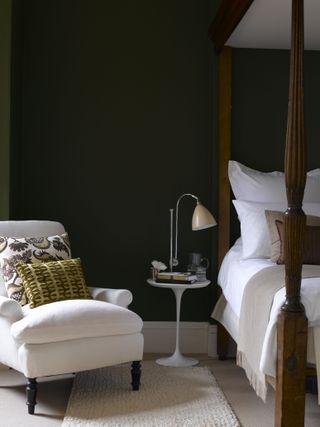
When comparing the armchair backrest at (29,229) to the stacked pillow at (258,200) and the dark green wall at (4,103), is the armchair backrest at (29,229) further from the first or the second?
the stacked pillow at (258,200)

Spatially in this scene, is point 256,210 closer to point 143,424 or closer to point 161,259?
point 161,259

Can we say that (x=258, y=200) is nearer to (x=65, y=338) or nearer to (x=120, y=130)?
(x=120, y=130)

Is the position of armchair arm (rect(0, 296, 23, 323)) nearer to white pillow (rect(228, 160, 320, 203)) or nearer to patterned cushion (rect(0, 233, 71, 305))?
patterned cushion (rect(0, 233, 71, 305))

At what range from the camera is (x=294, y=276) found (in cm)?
288

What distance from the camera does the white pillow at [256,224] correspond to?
4.27 metres

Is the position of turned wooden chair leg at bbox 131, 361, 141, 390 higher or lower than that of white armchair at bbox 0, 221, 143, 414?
lower

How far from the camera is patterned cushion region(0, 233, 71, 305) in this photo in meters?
4.00

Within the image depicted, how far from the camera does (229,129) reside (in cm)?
493

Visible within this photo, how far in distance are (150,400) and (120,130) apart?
2191 millimetres

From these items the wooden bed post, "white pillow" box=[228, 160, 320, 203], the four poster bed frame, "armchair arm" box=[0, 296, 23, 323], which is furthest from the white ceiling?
"armchair arm" box=[0, 296, 23, 323]

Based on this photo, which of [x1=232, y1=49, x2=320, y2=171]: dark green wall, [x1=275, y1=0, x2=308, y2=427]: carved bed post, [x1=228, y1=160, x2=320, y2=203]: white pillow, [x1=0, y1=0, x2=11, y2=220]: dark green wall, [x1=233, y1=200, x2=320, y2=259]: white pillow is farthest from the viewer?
[x1=232, y1=49, x2=320, y2=171]: dark green wall

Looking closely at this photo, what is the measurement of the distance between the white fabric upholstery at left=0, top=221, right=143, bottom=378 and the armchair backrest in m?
0.63

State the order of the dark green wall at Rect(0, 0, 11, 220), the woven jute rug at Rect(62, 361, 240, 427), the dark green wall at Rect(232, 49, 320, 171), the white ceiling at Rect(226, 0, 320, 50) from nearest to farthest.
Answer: the woven jute rug at Rect(62, 361, 240, 427), the white ceiling at Rect(226, 0, 320, 50), the dark green wall at Rect(0, 0, 11, 220), the dark green wall at Rect(232, 49, 320, 171)

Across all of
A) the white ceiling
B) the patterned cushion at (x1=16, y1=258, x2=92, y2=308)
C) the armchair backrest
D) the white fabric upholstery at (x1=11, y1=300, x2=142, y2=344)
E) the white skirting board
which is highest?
the white ceiling
